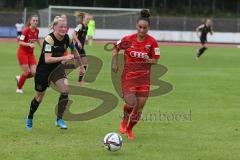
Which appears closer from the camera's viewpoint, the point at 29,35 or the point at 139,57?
the point at 139,57

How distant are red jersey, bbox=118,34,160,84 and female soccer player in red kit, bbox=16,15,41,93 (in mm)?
5401

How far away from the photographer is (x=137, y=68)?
1007 cm

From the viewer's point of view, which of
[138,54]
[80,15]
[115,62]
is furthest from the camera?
[80,15]

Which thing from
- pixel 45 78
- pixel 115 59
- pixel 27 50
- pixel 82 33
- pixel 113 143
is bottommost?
pixel 113 143

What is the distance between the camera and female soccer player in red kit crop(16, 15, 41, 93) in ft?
49.7

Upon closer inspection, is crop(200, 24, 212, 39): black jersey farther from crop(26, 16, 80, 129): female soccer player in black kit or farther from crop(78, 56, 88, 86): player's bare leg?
crop(26, 16, 80, 129): female soccer player in black kit

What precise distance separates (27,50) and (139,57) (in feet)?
21.1

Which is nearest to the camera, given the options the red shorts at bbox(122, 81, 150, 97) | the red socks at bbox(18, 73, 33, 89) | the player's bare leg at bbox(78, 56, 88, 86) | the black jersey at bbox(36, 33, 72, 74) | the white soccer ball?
the white soccer ball

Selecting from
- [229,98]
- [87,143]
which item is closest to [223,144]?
[87,143]

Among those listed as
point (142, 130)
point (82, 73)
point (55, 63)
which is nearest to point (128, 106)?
point (142, 130)

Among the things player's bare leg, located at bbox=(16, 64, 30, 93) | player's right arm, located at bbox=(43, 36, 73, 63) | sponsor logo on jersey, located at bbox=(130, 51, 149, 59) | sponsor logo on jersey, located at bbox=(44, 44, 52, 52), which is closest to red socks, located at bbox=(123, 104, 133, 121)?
sponsor logo on jersey, located at bbox=(130, 51, 149, 59)

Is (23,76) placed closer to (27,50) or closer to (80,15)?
(27,50)

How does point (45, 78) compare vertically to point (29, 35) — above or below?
below

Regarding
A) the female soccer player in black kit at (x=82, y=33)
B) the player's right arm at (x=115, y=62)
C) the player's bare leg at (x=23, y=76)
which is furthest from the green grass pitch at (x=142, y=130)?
the player's right arm at (x=115, y=62)
